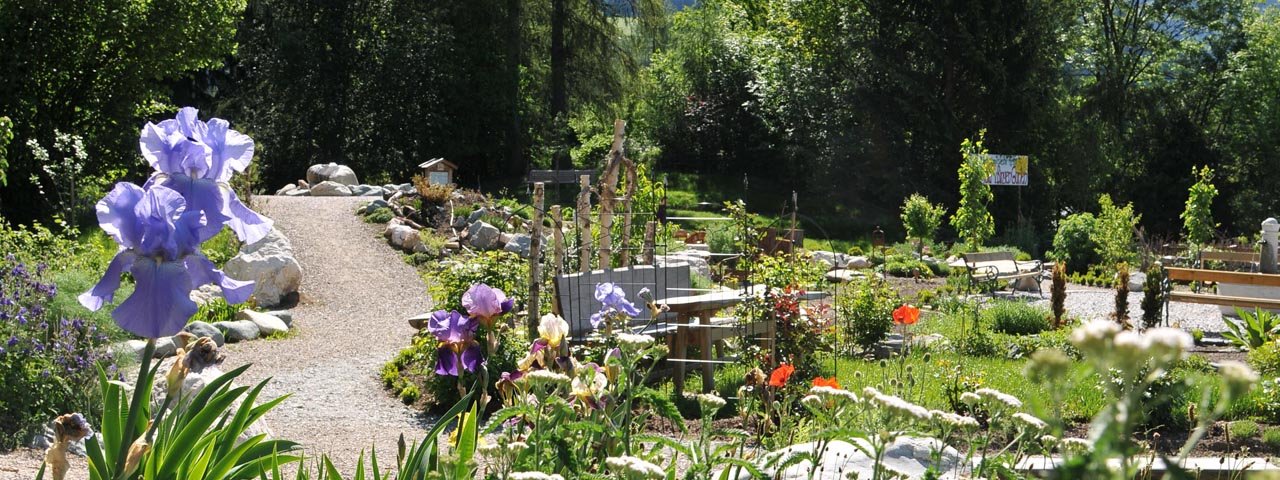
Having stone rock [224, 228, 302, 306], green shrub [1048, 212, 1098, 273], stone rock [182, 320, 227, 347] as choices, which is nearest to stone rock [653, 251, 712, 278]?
stone rock [224, 228, 302, 306]

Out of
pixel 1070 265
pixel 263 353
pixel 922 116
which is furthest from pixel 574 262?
pixel 922 116

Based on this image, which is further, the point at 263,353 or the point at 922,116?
the point at 922,116

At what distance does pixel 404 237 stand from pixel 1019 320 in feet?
25.0

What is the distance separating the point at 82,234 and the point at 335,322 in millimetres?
4897

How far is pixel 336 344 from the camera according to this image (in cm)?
905

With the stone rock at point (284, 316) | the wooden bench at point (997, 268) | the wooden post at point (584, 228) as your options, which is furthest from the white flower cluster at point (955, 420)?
the wooden bench at point (997, 268)

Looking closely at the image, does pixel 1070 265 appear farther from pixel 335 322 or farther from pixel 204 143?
pixel 204 143

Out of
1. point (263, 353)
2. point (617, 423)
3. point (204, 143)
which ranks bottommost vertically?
point (263, 353)

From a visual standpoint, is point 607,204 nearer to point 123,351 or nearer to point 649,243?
point 649,243

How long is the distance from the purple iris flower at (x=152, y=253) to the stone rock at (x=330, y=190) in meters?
16.5

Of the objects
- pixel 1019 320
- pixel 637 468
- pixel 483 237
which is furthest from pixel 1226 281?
pixel 637 468

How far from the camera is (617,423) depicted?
7.93 ft

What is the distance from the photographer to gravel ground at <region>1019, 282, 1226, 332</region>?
1048 cm

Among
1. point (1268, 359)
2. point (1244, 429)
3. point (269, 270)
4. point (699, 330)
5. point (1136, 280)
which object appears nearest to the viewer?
point (1244, 429)
